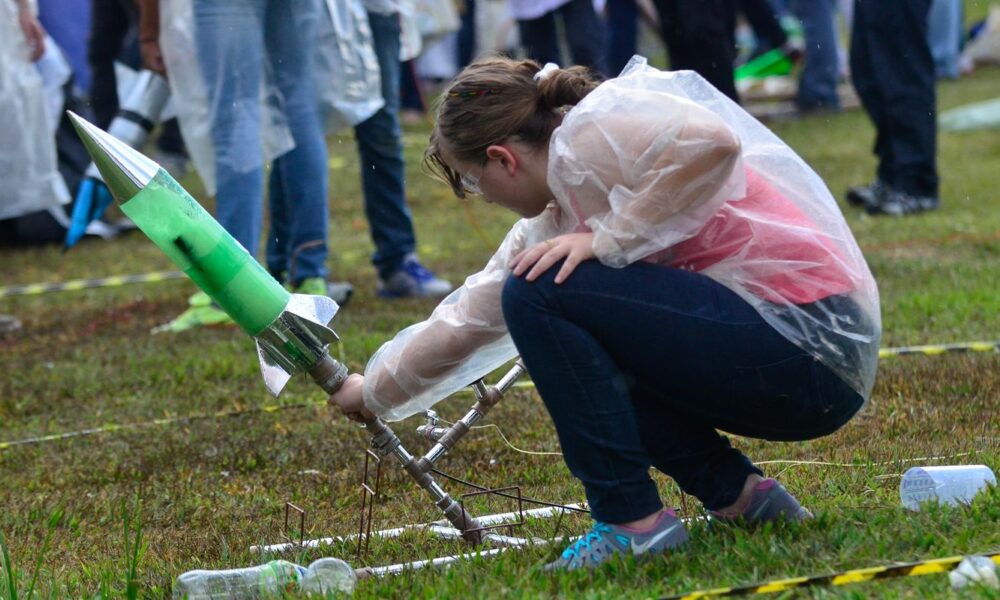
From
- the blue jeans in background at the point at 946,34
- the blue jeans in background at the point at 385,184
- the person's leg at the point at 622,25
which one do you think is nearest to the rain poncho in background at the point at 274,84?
the blue jeans in background at the point at 385,184

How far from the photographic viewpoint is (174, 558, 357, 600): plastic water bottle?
2.21 metres

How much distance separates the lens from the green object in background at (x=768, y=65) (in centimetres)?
1327

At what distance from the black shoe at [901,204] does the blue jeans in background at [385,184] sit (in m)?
2.80

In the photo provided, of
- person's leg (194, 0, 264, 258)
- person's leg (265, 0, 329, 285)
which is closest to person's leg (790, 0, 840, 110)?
person's leg (265, 0, 329, 285)

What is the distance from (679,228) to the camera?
223 centimetres

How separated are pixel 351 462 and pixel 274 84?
222cm

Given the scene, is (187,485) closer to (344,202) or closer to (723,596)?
(723,596)

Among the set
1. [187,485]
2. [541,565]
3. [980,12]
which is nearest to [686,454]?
[541,565]

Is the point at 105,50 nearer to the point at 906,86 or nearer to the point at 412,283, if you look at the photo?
the point at 412,283

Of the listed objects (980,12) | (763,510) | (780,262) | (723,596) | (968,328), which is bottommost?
(980,12)

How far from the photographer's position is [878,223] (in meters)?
6.82

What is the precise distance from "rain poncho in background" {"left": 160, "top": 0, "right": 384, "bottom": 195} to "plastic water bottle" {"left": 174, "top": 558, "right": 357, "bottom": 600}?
2.84 meters

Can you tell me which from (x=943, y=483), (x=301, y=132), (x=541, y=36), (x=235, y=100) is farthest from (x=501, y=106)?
(x=541, y=36)

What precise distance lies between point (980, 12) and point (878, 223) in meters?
13.0
